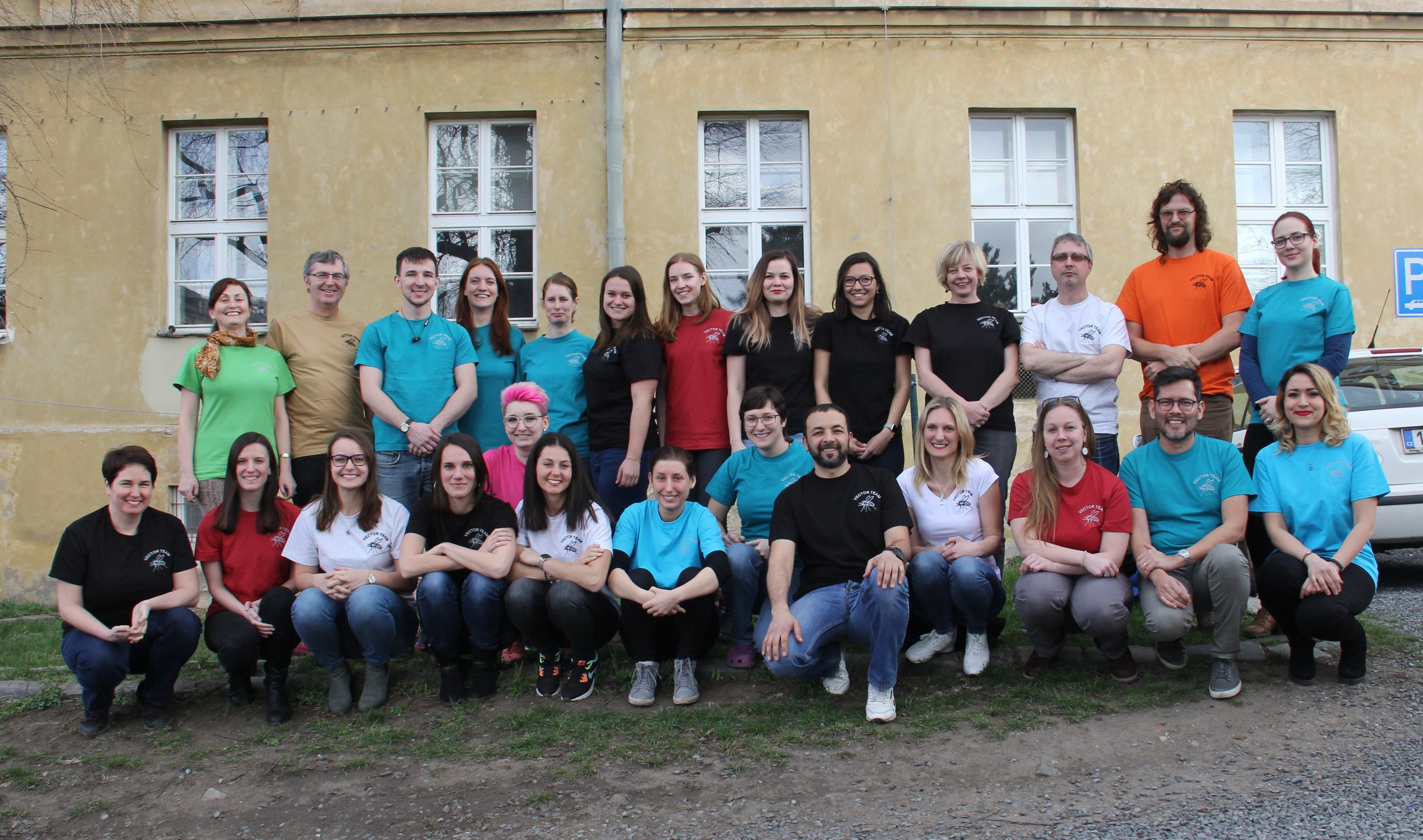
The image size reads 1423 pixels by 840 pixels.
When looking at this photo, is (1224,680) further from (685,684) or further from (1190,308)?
(685,684)

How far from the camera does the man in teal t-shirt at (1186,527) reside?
4055mm

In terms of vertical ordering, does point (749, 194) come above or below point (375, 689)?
above

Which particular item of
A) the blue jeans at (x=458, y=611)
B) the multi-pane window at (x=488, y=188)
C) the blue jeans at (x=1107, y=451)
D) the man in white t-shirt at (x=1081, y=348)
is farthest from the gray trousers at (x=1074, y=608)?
the multi-pane window at (x=488, y=188)

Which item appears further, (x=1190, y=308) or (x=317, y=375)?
(x=317, y=375)

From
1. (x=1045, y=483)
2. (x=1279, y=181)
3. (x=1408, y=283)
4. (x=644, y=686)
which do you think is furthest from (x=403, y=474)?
(x=1408, y=283)

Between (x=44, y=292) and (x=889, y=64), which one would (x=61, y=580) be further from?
(x=889, y=64)

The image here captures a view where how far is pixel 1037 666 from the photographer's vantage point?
14.3 ft

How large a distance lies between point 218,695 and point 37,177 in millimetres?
6415

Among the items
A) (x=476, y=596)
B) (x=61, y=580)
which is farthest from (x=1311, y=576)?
(x=61, y=580)

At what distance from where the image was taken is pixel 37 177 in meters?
8.62

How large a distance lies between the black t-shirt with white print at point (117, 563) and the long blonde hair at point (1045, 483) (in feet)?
12.3

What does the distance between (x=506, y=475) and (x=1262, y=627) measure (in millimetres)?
3807

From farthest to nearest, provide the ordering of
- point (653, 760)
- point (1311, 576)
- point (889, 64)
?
point (889, 64)
point (1311, 576)
point (653, 760)

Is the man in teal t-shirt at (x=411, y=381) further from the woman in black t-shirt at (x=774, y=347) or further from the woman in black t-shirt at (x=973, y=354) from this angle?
the woman in black t-shirt at (x=973, y=354)
